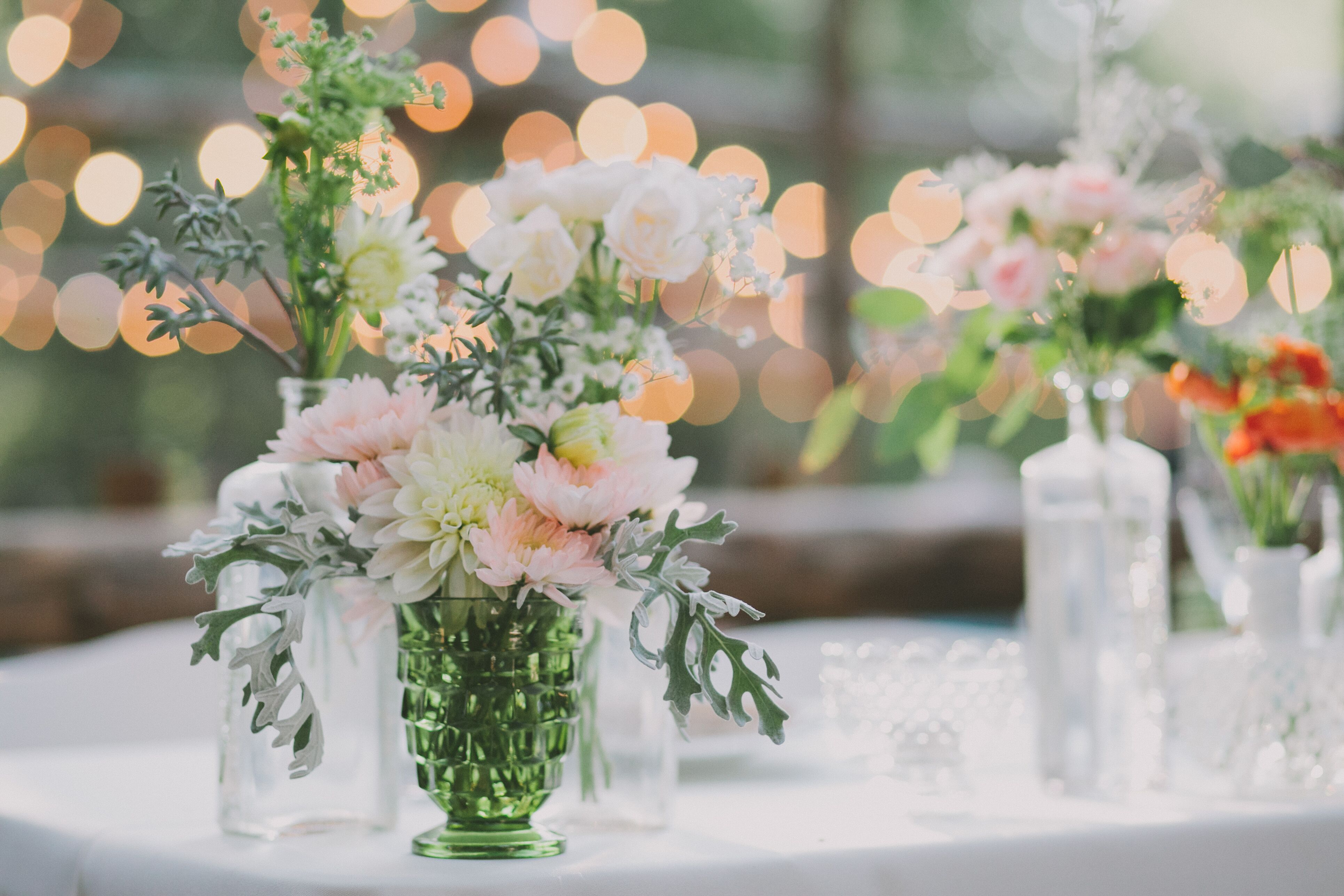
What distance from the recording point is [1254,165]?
3.03 feet

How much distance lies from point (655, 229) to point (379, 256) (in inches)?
6.8

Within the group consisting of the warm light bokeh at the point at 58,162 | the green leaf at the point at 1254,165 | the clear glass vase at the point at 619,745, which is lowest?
the clear glass vase at the point at 619,745

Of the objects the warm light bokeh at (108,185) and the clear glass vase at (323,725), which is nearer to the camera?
the clear glass vase at (323,725)

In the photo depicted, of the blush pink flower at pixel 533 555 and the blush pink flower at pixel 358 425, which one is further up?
the blush pink flower at pixel 358 425

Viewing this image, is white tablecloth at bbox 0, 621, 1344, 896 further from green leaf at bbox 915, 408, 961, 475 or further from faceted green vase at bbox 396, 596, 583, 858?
green leaf at bbox 915, 408, 961, 475

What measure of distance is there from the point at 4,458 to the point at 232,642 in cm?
599

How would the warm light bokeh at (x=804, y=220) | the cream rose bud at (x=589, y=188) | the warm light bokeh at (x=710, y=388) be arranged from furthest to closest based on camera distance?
the warm light bokeh at (x=710, y=388) < the warm light bokeh at (x=804, y=220) < the cream rose bud at (x=589, y=188)

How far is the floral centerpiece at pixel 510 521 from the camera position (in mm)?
603

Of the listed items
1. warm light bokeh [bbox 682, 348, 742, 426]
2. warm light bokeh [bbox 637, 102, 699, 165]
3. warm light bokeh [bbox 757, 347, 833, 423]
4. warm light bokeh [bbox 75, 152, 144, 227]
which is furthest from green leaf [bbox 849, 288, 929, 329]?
warm light bokeh [bbox 75, 152, 144, 227]

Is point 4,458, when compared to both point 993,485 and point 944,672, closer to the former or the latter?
point 993,485

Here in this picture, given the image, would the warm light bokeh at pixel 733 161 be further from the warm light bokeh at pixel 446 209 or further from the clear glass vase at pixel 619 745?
the clear glass vase at pixel 619 745

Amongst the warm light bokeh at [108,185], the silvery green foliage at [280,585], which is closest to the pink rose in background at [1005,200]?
the silvery green foliage at [280,585]

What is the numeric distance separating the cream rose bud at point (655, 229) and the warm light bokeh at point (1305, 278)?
→ 603 mm

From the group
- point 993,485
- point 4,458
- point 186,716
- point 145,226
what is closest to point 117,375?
point 4,458
